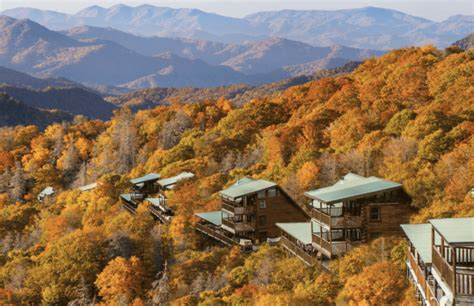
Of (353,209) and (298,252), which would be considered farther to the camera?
(298,252)

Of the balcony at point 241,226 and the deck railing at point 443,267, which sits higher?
the deck railing at point 443,267

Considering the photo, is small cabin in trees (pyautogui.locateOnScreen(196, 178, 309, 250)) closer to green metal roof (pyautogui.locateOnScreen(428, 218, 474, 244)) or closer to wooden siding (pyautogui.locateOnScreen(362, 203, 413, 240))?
wooden siding (pyautogui.locateOnScreen(362, 203, 413, 240))

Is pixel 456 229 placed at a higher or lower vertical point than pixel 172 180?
higher

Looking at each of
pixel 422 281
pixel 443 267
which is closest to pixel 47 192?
pixel 422 281

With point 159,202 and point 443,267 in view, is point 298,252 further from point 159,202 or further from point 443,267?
point 159,202

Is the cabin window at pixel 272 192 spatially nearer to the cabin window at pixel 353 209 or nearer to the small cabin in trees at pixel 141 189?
the cabin window at pixel 353 209

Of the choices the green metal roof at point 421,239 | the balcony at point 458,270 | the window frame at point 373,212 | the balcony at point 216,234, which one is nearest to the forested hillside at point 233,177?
the balcony at point 216,234
